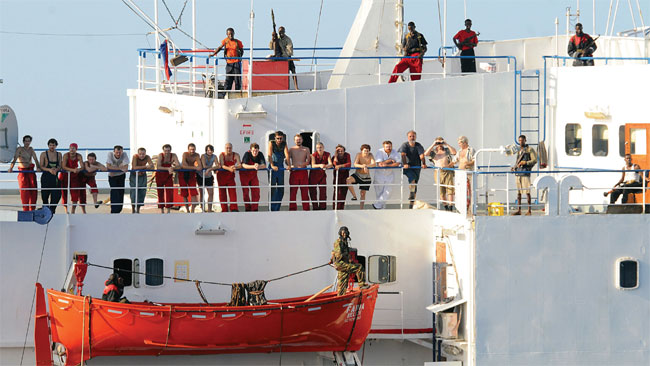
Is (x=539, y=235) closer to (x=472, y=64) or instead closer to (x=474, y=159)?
(x=474, y=159)

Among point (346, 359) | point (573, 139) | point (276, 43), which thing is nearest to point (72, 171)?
point (276, 43)

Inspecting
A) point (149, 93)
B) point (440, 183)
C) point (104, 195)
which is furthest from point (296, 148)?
point (104, 195)

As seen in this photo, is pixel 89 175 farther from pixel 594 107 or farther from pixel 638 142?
pixel 638 142

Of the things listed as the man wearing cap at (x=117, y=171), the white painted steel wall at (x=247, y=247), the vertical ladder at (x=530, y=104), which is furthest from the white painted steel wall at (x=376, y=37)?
the man wearing cap at (x=117, y=171)

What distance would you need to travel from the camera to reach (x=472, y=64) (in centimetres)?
2461

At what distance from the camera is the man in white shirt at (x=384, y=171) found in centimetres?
2094

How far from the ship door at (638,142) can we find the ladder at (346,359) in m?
6.90

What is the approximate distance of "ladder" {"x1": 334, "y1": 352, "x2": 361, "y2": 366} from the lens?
63.8 ft

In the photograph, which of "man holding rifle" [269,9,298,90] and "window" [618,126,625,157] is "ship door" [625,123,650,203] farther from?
"man holding rifle" [269,9,298,90]

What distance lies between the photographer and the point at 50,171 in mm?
20562

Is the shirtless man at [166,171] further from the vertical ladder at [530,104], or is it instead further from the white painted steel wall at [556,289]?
the vertical ladder at [530,104]

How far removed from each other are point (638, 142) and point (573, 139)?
5.49ft

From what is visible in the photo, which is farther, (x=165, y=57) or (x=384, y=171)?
(x=165, y=57)

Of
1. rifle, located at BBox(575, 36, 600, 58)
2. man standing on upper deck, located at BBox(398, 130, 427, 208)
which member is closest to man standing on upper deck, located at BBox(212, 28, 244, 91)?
man standing on upper deck, located at BBox(398, 130, 427, 208)
